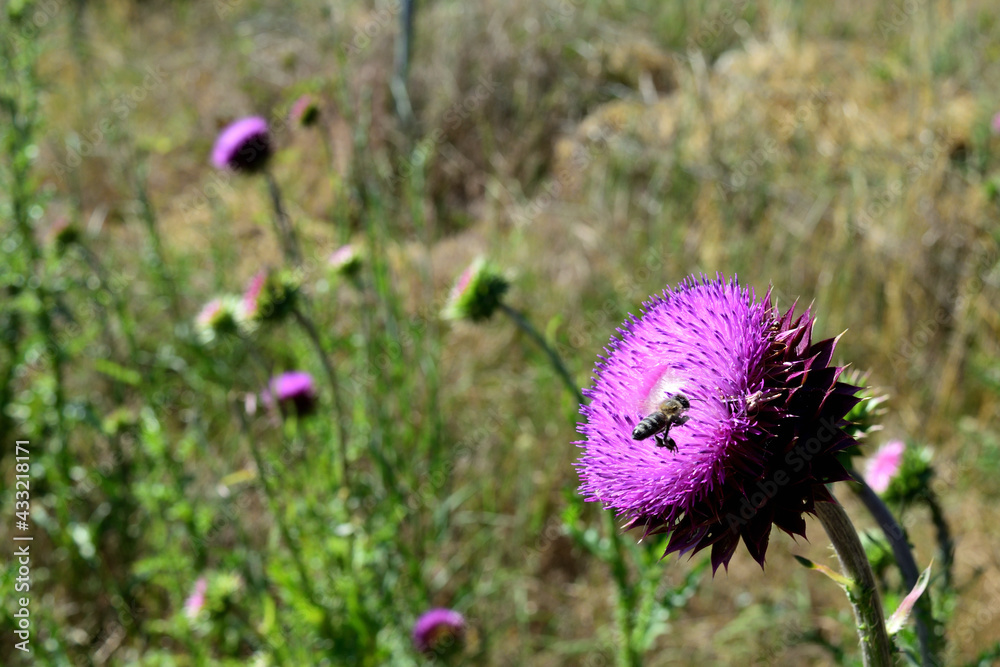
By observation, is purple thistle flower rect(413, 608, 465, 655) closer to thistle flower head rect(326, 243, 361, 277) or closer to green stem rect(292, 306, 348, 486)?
green stem rect(292, 306, 348, 486)

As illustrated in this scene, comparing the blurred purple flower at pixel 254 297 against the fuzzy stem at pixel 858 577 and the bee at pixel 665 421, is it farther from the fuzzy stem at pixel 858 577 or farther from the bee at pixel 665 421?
the fuzzy stem at pixel 858 577

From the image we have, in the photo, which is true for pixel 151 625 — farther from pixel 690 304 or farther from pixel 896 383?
pixel 896 383

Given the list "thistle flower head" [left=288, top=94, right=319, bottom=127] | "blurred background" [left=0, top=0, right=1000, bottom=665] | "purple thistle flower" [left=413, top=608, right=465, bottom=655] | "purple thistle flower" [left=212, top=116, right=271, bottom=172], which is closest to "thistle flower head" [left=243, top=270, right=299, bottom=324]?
"blurred background" [left=0, top=0, right=1000, bottom=665]

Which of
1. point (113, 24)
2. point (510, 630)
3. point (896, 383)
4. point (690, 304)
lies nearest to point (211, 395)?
point (510, 630)

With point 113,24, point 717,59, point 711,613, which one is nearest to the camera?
point 711,613
